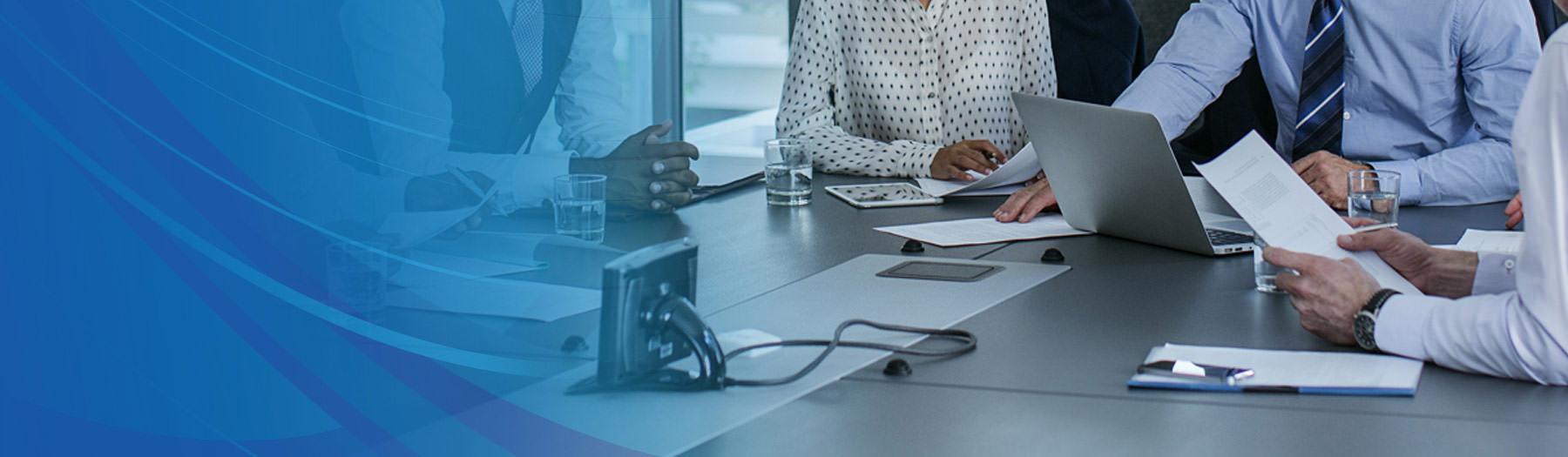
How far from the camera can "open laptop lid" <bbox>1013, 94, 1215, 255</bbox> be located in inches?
61.3

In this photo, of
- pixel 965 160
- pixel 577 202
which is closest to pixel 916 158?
pixel 965 160

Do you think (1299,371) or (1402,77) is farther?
(1402,77)

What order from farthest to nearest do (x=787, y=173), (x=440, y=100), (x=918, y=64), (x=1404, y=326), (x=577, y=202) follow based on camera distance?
(x=918, y=64), (x=787, y=173), (x=1404, y=326), (x=577, y=202), (x=440, y=100)

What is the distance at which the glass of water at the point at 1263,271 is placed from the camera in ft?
4.46

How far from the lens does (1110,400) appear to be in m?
0.98

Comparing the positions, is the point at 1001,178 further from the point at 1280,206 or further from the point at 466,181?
the point at 466,181

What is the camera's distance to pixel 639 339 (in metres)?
0.88

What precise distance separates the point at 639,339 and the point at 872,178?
1.64 metres

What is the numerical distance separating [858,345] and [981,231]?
28.2 inches

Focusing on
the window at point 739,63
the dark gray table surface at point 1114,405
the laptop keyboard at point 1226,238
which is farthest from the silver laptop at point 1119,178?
the window at point 739,63

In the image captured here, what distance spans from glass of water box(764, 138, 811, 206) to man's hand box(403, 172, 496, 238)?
1.55 m

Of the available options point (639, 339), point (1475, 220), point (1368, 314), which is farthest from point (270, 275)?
point (1475, 220)

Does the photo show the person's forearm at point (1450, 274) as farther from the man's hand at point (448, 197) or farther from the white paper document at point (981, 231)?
the man's hand at point (448, 197)

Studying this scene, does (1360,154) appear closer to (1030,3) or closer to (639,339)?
(1030,3)
